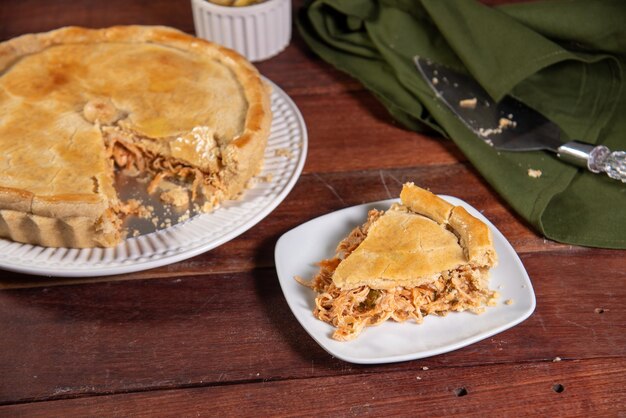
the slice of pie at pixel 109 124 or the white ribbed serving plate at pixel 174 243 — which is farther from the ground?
the slice of pie at pixel 109 124

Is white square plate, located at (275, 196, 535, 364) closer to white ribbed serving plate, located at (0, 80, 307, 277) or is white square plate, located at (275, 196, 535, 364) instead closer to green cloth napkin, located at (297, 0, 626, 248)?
white ribbed serving plate, located at (0, 80, 307, 277)

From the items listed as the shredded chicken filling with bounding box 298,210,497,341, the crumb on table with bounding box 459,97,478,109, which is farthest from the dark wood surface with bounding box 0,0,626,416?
the crumb on table with bounding box 459,97,478,109

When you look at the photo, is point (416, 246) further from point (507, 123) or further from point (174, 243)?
point (507, 123)

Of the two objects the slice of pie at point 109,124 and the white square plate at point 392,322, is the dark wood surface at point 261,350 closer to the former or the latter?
the white square plate at point 392,322

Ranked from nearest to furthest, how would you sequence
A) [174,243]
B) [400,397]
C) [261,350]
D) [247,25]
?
[400,397]
[261,350]
[174,243]
[247,25]

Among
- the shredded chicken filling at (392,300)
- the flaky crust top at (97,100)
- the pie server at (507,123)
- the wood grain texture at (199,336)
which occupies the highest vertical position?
the flaky crust top at (97,100)

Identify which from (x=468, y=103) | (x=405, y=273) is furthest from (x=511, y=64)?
(x=405, y=273)

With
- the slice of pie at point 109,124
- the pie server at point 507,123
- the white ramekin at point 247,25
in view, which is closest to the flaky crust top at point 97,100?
the slice of pie at point 109,124
